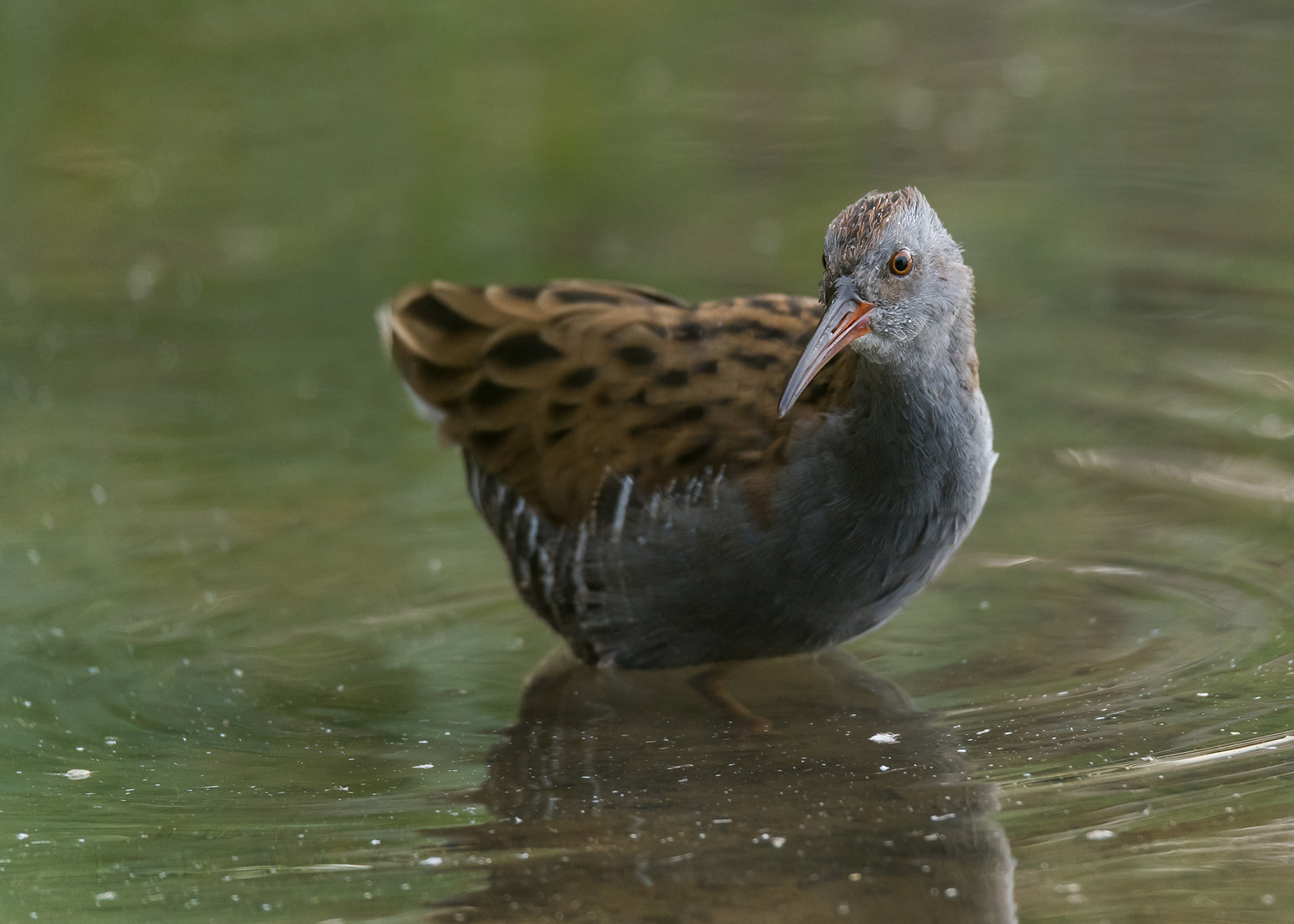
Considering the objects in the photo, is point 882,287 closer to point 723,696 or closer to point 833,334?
point 833,334

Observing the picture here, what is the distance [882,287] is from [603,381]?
1.20 meters

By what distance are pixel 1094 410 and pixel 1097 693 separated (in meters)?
2.33

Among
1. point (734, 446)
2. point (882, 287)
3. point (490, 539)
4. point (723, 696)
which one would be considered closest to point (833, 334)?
point (882, 287)

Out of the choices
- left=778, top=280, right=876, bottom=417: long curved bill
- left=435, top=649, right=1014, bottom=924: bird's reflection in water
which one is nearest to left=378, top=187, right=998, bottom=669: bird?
left=778, top=280, right=876, bottom=417: long curved bill

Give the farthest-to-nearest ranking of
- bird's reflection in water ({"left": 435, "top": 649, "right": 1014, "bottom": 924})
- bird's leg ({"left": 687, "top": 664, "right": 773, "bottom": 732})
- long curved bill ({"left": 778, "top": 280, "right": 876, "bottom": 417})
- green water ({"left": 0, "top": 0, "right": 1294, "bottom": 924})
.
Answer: bird's leg ({"left": 687, "top": 664, "right": 773, "bottom": 732})
long curved bill ({"left": 778, "top": 280, "right": 876, "bottom": 417})
green water ({"left": 0, "top": 0, "right": 1294, "bottom": 924})
bird's reflection in water ({"left": 435, "top": 649, "right": 1014, "bottom": 924})

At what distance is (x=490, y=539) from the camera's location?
6125mm

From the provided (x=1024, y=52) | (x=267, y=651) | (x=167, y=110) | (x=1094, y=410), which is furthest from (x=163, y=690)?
(x=1024, y=52)

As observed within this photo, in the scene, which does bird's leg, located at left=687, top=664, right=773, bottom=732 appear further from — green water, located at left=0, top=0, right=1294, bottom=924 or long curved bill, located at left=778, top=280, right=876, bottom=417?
long curved bill, located at left=778, top=280, right=876, bottom=417

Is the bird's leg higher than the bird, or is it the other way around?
the bird

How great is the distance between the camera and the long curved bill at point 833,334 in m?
4.15

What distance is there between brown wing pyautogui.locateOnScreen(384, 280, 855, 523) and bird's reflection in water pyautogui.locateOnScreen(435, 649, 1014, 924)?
2.14 ft

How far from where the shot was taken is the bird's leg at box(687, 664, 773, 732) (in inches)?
186

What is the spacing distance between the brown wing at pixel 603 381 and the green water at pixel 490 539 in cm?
62

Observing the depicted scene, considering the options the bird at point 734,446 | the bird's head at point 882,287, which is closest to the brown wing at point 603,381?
the bird at point 734,446
